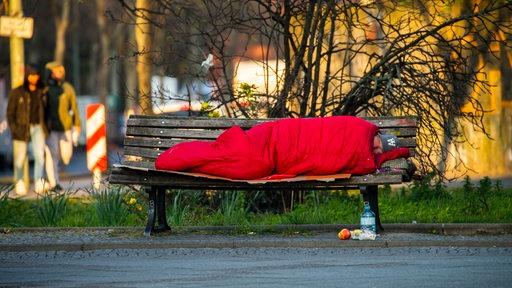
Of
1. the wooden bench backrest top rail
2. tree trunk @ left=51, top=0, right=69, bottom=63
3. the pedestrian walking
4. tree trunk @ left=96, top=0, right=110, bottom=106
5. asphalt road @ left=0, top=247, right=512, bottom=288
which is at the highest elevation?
tree trunk @ left=51, top=0, right=69, bottom=63

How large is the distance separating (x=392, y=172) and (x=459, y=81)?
3063 millimetres

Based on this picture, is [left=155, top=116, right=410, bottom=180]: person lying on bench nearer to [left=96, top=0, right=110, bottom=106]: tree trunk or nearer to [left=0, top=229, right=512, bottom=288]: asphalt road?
[left=0, top=229, right=512, bottom=288]: asphalt road

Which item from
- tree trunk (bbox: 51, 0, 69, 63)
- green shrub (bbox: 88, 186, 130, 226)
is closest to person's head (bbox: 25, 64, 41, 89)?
green shrub (bbox: 88, 186, 130, 226)

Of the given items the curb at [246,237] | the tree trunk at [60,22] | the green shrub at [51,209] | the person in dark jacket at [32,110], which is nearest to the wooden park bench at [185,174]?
the curb at [246,237]

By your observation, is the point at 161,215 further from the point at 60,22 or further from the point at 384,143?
the point at 60,22

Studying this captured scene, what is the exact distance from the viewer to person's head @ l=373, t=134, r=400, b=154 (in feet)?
37.5

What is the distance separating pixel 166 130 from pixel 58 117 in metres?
9.24

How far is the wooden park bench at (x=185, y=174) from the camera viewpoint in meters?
11.2

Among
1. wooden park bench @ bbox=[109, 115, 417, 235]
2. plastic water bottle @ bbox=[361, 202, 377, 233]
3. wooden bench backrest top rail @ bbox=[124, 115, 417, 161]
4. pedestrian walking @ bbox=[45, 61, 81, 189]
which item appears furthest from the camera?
pedestrian walking @ bbox=[45, 61, 81, 189]

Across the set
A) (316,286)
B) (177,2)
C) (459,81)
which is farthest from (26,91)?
(316,286)

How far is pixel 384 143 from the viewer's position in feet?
37.7

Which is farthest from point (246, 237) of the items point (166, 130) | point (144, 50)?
point (144, 50)

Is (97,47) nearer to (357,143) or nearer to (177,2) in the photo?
(177,2)

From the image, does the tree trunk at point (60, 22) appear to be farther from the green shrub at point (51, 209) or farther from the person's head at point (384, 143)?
the person's head at point (384, 143)
